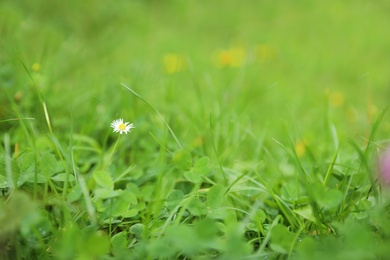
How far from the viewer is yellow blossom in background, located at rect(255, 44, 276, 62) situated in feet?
11.3

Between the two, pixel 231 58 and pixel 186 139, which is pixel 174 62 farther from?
pixel 186 139

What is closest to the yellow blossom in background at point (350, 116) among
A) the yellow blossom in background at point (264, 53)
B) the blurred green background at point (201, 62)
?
the blurred green background at point (201, 62)

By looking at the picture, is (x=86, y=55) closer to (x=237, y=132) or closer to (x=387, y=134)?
(x=237, y=132)

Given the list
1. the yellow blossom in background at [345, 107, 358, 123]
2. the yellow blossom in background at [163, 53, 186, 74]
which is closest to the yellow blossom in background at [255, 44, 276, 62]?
the yellow blossom in background at [163, 53, 186, 74]

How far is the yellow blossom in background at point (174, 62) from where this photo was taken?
300 centimetres

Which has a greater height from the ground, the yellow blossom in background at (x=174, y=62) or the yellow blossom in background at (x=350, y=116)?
the yellow blossom in background at (x=174, y=62)

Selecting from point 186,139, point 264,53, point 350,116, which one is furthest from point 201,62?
point 186,139

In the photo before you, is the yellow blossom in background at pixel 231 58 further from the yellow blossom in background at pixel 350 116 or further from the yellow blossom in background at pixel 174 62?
the yellow blossom in background at pixel 350 116

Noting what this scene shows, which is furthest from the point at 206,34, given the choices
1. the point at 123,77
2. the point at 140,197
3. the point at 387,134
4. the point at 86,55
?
the point at 140,197

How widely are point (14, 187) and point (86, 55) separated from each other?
176 centimetres

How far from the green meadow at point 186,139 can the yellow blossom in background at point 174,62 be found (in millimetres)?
16

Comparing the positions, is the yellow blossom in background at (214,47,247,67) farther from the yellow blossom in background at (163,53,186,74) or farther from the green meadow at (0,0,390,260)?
the yellow blossom in background at (163,53,186,74)

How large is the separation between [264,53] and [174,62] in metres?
0.75

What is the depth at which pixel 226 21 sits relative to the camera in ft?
13.7
